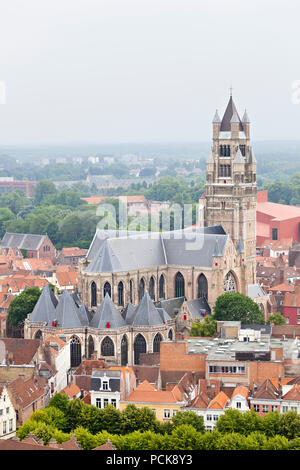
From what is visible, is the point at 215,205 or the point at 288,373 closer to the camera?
the point at 288,373

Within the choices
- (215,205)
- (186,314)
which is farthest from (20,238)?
(186,314)

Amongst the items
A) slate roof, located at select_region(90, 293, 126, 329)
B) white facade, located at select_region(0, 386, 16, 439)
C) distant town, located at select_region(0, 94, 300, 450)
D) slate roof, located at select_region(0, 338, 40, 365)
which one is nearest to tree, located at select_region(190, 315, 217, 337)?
distant town, located at select_region(0, 94, 300, 450)

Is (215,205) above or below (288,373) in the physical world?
above

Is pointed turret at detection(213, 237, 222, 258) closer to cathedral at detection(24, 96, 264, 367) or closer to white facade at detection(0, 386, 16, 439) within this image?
cathedral at detection(24, 96, 264, 367)

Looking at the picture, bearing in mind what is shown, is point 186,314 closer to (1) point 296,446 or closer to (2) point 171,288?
(2) point 171,288

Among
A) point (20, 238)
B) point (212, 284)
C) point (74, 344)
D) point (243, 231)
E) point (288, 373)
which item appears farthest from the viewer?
point (20, 238)

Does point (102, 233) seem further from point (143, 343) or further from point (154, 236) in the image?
point (143, 343)

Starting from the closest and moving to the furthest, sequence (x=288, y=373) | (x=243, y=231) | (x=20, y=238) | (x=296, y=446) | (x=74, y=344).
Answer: (x=296, y=446) → (x=288, y=373) → (x=74, y=344) → (x=243, y=231) → (x=20, y=238)

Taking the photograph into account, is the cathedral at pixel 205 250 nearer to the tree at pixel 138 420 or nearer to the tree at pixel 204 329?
the tree at pixel 204 329
